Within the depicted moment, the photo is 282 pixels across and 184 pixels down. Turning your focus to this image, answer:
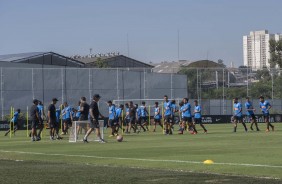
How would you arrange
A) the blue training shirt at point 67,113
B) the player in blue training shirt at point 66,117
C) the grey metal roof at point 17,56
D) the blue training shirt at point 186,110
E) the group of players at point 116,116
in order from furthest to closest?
the grey metal roof at point 17,56, the blue training shirt at point 67,113, the player in blue training shirt at point 66,117, the blue training shirt at point 186,110, the group of players at point 116,116

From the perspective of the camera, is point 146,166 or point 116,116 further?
point 116,116

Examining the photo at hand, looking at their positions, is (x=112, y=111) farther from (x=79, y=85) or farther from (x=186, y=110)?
(x=79, y=85)

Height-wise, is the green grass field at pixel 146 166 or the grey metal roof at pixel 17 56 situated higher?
the grey metal roof at pixel 17 56

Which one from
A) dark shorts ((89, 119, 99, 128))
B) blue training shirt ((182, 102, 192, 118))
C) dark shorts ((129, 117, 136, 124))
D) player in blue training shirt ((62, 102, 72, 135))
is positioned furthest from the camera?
dark shorts ((129, 117, 136, 124))

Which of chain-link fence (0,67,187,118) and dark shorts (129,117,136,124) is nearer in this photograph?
dark shorts (129,117,136,124)

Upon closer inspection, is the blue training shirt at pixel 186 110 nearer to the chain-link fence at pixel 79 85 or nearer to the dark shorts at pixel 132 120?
the dark shorts at pixel 132 120

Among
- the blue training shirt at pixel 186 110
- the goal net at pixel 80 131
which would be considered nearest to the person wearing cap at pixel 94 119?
the goal net at pixel 80 131

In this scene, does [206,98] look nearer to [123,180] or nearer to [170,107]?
[170,107]

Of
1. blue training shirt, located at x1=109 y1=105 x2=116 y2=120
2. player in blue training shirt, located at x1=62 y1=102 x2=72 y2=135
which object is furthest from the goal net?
player in blue training shirt, located at x1=62 y1=102 x2=72 y2=135

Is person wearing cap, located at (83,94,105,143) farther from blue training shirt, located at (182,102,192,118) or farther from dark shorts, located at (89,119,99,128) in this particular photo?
blue training shirt, located at (182,102,192,118)

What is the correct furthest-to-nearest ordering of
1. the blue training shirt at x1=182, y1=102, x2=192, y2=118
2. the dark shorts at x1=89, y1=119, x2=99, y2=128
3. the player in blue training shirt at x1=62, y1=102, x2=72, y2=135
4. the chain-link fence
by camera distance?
the chain-link fence → the player in blue training shirt at x1=62, y1=102, x2=72, y2=135 → the blue training shirt at x1=182, y1=102, x2=192, y2=118 → the dark shorts at x1=89, y1=119, x2=99, y2=128

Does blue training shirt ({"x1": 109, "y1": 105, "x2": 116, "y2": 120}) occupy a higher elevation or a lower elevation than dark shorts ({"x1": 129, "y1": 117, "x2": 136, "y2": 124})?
higher

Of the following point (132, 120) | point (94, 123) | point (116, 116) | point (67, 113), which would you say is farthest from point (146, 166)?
point (132, 120)

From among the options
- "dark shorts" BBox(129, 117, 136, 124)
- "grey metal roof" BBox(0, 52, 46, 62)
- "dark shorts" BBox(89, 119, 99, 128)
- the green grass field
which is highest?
"grey metal roof" BBox(0, 52, 46, 62)
